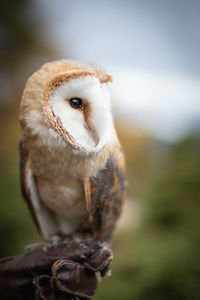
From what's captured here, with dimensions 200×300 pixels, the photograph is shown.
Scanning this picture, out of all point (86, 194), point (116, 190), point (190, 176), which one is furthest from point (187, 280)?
point (86, 194)

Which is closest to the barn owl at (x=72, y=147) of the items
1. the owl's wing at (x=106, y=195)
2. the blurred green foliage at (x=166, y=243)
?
the owl's wing at (x=106, y=195)

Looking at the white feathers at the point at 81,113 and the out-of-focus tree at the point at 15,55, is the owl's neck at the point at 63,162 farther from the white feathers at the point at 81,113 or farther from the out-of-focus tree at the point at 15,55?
the out-of-focus tree at the point at 15,55

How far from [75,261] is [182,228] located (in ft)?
4.36

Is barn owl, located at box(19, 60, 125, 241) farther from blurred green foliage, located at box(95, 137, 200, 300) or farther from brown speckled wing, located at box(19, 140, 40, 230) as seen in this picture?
blurred green foliage, located at box(95, 137, 200, 300)

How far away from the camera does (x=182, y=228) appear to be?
1.97 m

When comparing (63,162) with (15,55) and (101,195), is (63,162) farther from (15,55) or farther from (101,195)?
(15,55)

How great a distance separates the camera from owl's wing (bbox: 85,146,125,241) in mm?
865

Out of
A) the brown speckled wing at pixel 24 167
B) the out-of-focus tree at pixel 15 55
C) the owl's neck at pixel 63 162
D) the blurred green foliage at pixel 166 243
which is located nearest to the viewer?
the owl's neck at pixel 63 162

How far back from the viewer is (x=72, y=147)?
733 millimetres

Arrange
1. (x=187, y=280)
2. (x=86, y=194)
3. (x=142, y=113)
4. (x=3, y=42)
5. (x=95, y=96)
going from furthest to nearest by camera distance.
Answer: (x=142, y=113), (x=3, y=42), (x=187, y=280), (x=86, y=194), (x=95, y=96)

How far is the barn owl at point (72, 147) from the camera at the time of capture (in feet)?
2.31

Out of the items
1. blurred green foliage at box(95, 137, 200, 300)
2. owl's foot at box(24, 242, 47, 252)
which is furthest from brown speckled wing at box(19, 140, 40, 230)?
blurred green foliage at box(95, 137, 200, 300)

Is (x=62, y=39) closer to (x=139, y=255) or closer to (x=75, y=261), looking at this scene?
(x=139, y=255)

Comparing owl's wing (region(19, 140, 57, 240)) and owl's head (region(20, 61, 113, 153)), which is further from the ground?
owl's head (region(20, 61, 113, 153))
